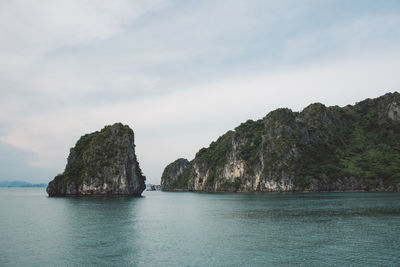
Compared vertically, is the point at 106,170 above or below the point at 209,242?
above

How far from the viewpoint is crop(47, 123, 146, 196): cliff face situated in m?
142

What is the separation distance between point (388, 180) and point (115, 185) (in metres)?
126

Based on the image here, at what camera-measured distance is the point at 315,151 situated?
196125 millimetres

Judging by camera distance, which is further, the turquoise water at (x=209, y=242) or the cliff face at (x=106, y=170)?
the cliff face at (x=106, y=170)

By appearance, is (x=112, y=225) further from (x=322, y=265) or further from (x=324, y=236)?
(x=322, y=265)

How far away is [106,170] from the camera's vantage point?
14200 centimetres

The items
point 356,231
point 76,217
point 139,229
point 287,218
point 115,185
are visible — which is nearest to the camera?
point 356,231

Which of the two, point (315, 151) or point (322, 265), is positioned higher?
point (315, 151)

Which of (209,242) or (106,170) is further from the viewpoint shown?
(106,170)

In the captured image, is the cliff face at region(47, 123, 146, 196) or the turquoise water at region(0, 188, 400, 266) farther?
the cliff face at region(47, 123, 146, 196)

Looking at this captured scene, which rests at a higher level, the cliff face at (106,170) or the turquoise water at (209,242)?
the cliff face at (106,170)

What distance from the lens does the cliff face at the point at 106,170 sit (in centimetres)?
14162

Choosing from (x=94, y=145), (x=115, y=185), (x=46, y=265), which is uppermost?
(x=94, y=145)

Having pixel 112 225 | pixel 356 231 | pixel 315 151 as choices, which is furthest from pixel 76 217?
pixel 315 151
